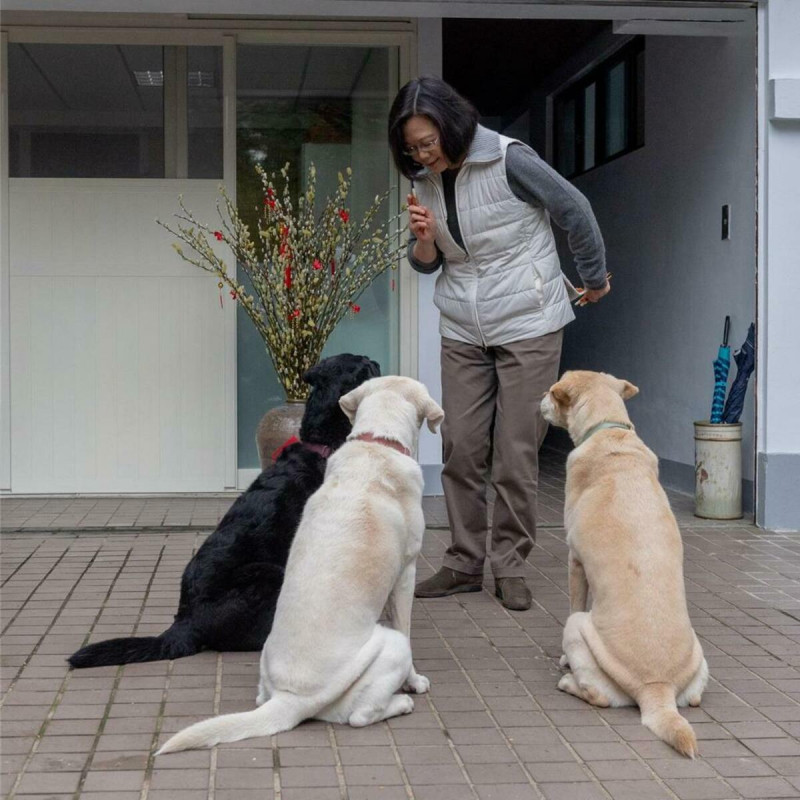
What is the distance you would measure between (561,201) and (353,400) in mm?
1584

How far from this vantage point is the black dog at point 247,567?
4.40 meters

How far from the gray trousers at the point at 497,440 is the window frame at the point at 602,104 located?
5.45m

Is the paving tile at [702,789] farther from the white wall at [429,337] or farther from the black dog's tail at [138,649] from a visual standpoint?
the white wall at [429,337]

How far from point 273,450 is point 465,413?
231 centimetres

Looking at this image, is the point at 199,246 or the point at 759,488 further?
the point at 199,246

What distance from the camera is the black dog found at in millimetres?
4402

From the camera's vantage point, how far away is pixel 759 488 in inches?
296

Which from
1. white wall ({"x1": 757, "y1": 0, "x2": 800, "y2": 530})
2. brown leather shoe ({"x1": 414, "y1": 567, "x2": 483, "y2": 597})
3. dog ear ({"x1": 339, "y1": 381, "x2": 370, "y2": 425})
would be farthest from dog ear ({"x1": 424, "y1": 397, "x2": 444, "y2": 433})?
white wall ({"x1": 757, "y1": 0, "x2": 800, "y2": 530})

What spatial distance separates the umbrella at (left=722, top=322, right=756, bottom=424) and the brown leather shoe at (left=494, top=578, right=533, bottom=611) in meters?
3.14

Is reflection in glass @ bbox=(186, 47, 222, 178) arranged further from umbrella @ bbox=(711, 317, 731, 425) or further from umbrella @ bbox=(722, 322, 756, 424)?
umbrella @ bbox=(722, 322, 756, 424)

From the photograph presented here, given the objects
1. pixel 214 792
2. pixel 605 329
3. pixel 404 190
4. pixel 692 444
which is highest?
pixel 404 190

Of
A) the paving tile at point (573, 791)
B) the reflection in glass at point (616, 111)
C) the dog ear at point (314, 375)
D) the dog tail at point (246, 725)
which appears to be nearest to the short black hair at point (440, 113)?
the dog ear at point (314, 375)

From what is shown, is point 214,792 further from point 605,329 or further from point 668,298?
point 605,329

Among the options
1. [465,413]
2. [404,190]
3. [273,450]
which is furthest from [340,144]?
[465,413]
